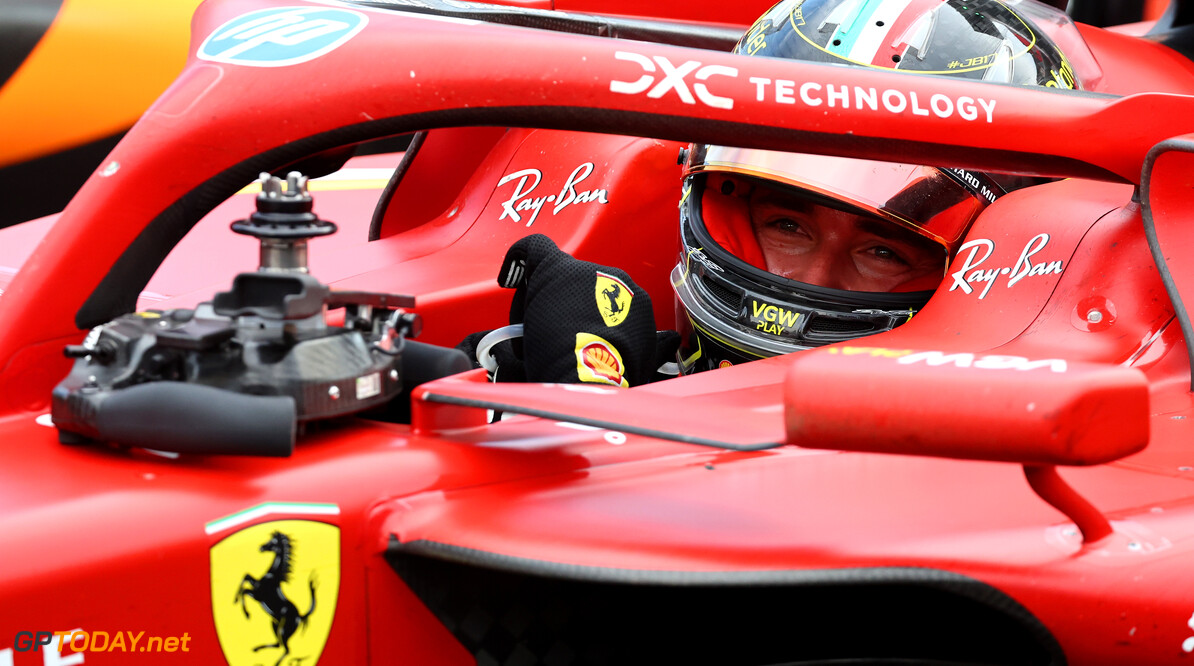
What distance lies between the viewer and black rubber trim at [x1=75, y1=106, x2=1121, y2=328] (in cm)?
118

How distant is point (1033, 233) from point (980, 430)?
0.90 m

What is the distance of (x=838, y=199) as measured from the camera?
5.86ft

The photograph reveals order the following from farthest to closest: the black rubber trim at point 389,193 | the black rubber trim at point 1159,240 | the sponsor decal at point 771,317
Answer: the black rubber trim at point 389,193
the sponsor decal at point 771,317
the black rubber trim at point 1159,240

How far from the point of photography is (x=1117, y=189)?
172cm

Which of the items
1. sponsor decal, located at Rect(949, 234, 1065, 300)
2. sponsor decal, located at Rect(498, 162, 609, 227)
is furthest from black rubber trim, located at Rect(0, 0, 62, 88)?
sponsor decal, located at Rect(949, 234, 1065, 300)

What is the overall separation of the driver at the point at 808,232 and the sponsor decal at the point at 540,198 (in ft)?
0.92

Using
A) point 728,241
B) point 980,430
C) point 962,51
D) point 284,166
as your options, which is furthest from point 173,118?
point 962,51

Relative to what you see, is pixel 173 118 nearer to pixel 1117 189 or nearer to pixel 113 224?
pixel 113 224

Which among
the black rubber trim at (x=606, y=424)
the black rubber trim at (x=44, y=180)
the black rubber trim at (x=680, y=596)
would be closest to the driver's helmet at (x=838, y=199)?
the black rubber trim at (x=680, y=596)

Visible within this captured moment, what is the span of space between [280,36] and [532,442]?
0.53 meters

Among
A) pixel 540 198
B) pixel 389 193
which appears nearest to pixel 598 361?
pixel 540 198

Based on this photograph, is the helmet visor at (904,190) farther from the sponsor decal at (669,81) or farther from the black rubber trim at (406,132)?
the sponsor decal at (669,81)

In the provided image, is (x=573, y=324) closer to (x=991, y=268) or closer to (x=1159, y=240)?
(x=991, y=268)

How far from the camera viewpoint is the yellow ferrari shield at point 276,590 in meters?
0.94
